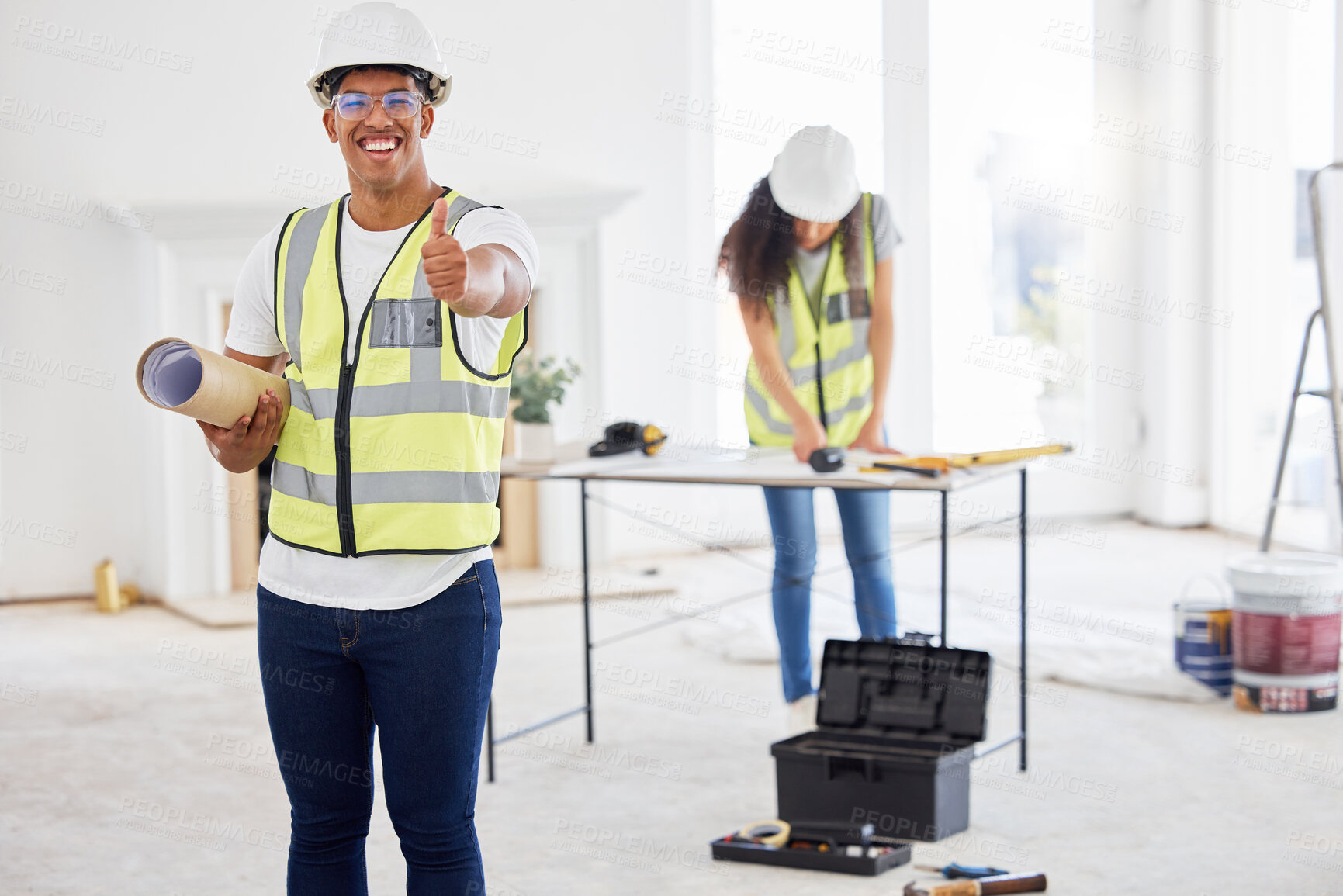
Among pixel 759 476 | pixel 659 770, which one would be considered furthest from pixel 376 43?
pixel 659 770

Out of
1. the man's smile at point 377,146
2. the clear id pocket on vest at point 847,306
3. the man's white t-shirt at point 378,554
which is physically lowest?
the man's white t-shirt at point 378,554

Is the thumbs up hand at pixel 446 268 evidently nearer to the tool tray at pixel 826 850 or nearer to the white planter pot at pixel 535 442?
the tool tray at pixel 826 850

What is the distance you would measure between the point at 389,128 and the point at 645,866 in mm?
1615

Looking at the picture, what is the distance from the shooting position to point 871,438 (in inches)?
119

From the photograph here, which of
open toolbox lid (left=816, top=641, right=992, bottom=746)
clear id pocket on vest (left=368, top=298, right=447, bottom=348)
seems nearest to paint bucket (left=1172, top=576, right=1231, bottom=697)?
open toolbox lid (left=816, top=641, right=992, bottom=746)

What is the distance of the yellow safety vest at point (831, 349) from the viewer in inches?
118

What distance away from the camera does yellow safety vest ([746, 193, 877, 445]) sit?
301 cm

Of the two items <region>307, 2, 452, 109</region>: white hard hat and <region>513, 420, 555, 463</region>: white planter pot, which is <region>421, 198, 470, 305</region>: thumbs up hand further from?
<region>513, 420, 555, 463</region>: white planter pot

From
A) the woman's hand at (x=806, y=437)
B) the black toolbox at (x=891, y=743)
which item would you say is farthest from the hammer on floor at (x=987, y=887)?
the woman's hand at (x=806, y=437)

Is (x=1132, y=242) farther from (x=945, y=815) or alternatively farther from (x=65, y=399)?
(x=65, y=399)

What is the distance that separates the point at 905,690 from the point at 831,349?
833 mm

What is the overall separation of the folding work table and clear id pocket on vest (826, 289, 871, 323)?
1.12 ft

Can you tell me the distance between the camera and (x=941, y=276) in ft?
19.6

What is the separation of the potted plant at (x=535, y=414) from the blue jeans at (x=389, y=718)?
5.69 ft
